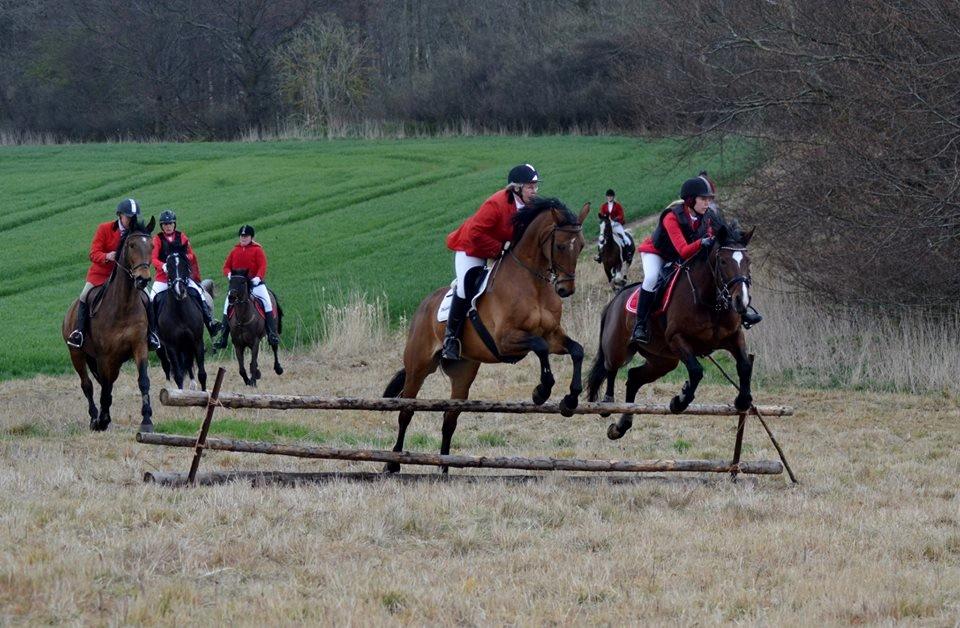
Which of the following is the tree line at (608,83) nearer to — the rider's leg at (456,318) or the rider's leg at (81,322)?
the rider's leg at (456,318)

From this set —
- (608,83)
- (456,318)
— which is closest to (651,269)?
(456,318)

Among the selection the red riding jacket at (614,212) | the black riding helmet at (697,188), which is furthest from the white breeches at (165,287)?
the red riding jacket at (614,212)

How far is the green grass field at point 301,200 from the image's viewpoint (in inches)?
1170

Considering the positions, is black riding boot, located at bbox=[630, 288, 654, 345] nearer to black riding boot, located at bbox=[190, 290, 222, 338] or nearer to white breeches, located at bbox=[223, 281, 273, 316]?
black riding boot, located at bbox=[190, 290, 222, 338]

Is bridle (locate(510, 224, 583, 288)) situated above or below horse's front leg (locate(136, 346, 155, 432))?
above

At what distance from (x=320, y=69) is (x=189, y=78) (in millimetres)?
11432

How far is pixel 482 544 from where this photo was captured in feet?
26.3

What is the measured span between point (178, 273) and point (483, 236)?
302 inches

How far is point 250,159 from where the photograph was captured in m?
54.7

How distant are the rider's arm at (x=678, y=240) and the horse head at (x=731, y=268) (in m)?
0.32

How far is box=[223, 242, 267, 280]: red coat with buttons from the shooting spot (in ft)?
66.7

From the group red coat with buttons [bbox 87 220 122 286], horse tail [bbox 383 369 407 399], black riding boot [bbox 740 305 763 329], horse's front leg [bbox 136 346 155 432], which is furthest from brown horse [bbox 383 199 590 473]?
red coat with buttons [bbox 87 220 122 286]

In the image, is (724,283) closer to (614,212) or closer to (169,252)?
(169,252)

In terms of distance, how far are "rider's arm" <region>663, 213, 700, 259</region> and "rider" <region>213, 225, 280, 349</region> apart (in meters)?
9.90
